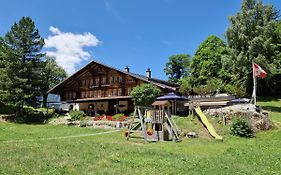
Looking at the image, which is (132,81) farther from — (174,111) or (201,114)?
(201,114)

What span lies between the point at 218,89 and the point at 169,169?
3129 cm

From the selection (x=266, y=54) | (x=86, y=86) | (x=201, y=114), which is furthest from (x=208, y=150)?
(x=86, y=86)

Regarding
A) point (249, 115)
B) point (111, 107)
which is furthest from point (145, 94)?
point (249, 115)

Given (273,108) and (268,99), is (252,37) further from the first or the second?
(268,99)

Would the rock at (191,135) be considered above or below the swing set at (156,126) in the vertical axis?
below

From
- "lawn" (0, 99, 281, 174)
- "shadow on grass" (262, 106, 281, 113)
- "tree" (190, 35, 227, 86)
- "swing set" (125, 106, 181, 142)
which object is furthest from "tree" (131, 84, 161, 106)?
"lawn" (0, 99, 281, 174)

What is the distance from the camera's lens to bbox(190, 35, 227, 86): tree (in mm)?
48656

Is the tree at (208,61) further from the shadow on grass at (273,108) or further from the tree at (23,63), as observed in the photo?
the tree at (23,63)

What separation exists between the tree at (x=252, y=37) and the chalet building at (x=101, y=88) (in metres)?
10.4

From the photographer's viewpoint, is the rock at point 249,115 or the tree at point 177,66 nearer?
the rock at point 249,115

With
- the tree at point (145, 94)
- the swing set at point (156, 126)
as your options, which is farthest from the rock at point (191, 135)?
the tree at point (145, 94)

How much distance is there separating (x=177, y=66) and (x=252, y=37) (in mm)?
39639

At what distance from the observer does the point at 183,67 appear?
243ft

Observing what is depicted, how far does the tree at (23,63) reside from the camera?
123ft
